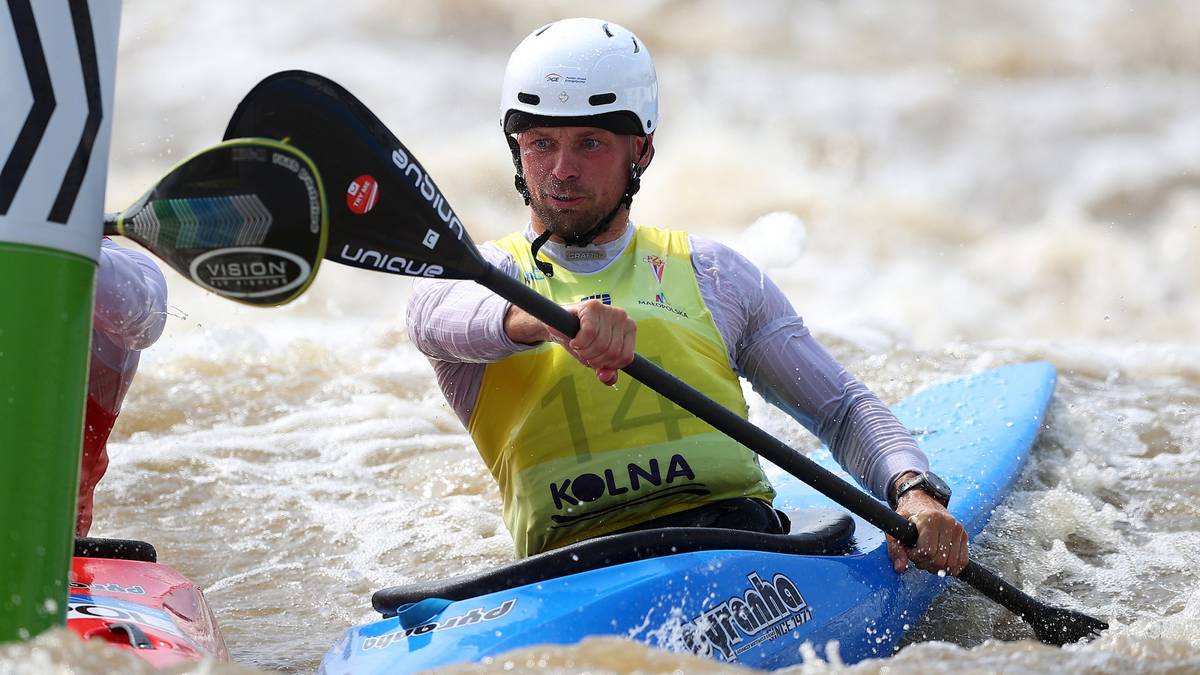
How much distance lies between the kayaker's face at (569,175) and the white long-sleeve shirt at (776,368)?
0.25 ft

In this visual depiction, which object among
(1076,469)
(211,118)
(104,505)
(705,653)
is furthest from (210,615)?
(211,118)

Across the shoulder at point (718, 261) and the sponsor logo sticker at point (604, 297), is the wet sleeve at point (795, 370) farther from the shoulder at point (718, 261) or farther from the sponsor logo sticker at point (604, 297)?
the sponsor logo sticker at point (604, 297)

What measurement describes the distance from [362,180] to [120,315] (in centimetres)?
83

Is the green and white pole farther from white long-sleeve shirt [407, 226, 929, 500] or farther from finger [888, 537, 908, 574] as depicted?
finger [888, 537, 908, 574]

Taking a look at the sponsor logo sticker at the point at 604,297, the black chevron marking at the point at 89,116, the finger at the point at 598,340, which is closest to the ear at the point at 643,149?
the sponsor logo sticker at the point at 604,297

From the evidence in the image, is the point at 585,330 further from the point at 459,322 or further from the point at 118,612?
the point at 118,612

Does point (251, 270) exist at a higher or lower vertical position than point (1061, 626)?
higher

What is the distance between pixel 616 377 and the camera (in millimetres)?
2943

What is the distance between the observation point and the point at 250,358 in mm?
7191

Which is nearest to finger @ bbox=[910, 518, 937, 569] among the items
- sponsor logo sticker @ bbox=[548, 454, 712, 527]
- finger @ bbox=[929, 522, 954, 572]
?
finger @ bbox=[929, 522, 954, 572]

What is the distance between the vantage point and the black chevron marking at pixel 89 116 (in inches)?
73.4

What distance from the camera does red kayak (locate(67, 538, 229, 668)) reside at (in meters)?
2.55

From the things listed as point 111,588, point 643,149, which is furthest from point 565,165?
point 111,588

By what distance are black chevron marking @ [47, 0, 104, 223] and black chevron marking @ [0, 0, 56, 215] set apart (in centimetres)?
5
